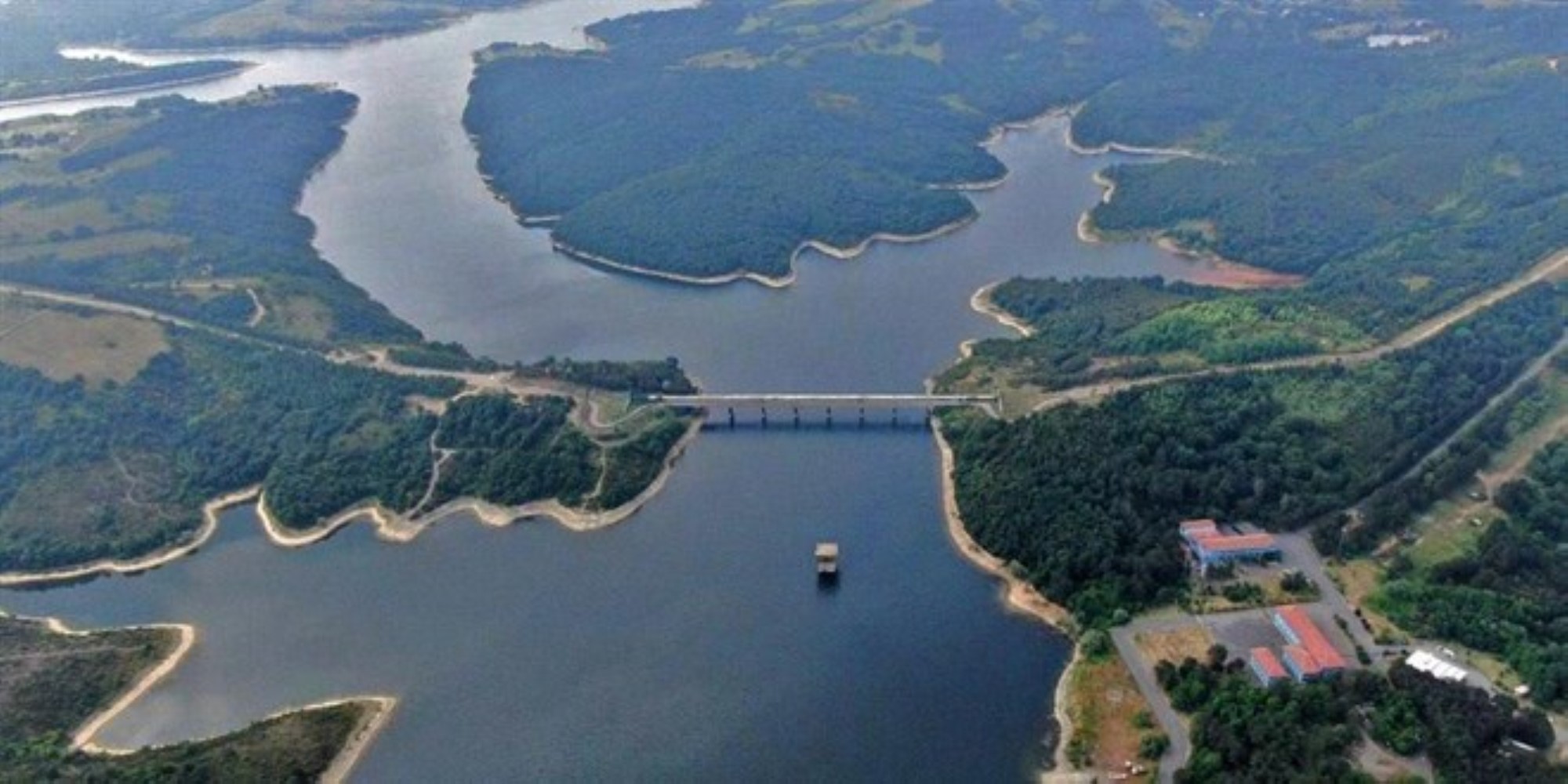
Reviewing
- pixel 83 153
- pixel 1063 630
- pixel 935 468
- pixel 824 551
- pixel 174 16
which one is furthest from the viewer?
pixel 174 16

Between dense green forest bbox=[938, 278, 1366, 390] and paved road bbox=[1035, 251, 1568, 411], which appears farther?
dense green forest bbox=[938, 278, 1366, 390]

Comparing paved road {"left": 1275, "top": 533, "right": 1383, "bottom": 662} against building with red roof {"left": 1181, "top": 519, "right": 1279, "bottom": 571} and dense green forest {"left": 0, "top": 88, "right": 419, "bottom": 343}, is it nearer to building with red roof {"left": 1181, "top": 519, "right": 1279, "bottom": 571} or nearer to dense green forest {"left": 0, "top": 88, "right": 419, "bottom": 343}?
building with red roof {"left": 1181, "top": 519, "right": 1279, "bottom": 571}

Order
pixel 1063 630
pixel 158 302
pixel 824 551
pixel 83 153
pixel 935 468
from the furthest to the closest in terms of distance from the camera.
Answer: pixel 83 153
pixel 158 302
pixel 935 468
pixel 824 551
pixel 1063 630

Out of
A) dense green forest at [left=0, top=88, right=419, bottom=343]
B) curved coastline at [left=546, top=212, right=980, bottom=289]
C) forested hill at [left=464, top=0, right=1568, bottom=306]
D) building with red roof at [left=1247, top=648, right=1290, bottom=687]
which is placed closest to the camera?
building with red roof at [left=1247, top=648, right=1290, bottom=687]

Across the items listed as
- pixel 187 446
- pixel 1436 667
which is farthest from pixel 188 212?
pixel 1436 667

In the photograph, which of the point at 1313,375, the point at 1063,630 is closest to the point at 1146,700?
the point at 1063,630

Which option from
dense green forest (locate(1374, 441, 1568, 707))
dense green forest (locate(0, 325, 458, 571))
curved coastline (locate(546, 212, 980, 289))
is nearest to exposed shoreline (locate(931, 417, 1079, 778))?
dense green forest (locate(1374, 441, 1568, 707))

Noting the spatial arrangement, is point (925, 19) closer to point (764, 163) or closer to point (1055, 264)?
point (764, 163)
